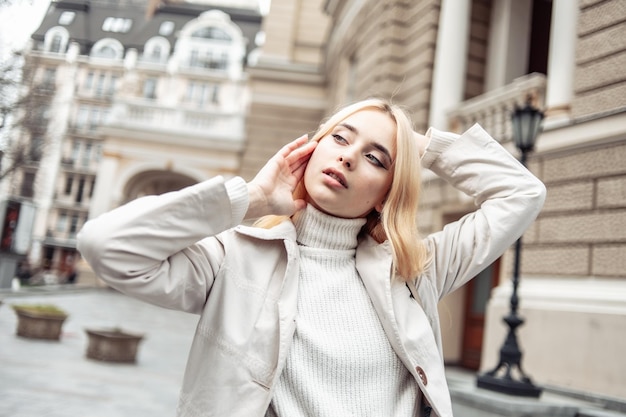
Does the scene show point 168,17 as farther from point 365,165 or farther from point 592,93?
point 365,165

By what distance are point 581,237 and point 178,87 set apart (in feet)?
131

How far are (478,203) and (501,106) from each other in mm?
6699

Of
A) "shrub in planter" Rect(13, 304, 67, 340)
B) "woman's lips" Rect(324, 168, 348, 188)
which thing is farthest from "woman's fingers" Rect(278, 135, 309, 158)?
"shrub in planter" Rect(13, 304, 67, 340)

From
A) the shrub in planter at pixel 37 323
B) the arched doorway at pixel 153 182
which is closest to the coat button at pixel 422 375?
the shrub in planter at pixel 37 323

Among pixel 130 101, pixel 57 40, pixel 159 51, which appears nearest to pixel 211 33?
pixel 159 51

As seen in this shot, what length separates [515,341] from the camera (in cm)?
542

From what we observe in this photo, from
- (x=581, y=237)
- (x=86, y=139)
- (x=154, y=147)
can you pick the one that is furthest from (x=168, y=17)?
(x=581, y=237)

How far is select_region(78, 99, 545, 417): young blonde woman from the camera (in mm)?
1380

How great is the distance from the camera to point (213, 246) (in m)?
1.53

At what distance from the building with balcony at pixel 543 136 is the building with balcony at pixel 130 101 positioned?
5340 millimetres

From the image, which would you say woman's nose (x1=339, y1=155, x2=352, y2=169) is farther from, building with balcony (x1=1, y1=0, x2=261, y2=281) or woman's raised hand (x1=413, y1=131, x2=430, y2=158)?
building with balcony (x1=1, y1=0, x2=261, y2=281)

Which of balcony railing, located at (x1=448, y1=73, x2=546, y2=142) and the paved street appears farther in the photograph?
balcony railing, located at (x1=448, y1=73, x2=546, y2=142)

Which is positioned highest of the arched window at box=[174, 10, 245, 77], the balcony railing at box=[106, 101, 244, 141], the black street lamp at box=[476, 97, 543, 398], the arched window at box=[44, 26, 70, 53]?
the arched window at box=[174, 10, 245, 77]

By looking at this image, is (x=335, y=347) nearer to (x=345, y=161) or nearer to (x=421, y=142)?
(x=345, y=161)
